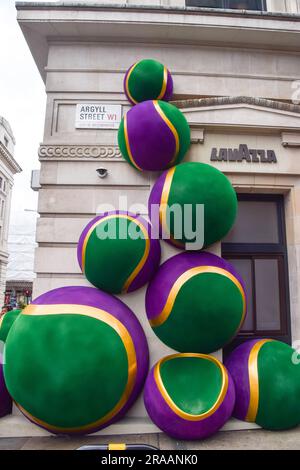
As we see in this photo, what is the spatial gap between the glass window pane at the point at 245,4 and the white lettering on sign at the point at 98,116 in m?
4.59

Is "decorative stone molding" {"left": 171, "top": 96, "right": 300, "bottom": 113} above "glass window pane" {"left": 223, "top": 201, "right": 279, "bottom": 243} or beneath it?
above

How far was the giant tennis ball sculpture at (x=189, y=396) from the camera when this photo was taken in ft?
14.6

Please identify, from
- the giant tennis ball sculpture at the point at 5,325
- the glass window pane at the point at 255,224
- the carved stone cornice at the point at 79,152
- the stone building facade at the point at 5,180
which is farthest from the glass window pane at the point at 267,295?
the stone building facade at the point at 5,180

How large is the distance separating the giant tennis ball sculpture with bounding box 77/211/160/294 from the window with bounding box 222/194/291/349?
2.21 meters

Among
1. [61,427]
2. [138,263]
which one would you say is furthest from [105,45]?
[61,427]

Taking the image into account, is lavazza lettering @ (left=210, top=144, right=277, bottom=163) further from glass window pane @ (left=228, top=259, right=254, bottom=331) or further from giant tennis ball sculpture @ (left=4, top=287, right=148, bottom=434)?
giant tennis ball sculpture @ (left=4, top=287, right=148, bottom=434)

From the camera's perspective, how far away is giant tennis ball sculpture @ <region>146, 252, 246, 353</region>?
4863mm

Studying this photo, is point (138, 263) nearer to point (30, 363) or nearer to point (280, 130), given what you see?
point (30, 363)

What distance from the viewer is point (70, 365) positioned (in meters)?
4.25

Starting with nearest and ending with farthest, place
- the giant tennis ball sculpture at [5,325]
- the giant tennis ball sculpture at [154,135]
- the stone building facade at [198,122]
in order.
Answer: the giant tennis ball sculpture at [154,135]
the giant tennis ball sculpture at [5,325]
the stone building facade at [198,122]

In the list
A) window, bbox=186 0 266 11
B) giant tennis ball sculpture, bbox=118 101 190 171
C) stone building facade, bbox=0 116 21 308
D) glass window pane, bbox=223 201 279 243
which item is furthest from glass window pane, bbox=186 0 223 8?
stone building facade, bbox=0 116 21 308

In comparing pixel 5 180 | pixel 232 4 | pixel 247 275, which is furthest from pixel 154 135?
pixel 5 180

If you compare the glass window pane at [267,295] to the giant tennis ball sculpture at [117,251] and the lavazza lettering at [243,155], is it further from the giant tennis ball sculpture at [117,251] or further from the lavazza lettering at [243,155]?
the giant tennis ball sculpture at [117,251]
